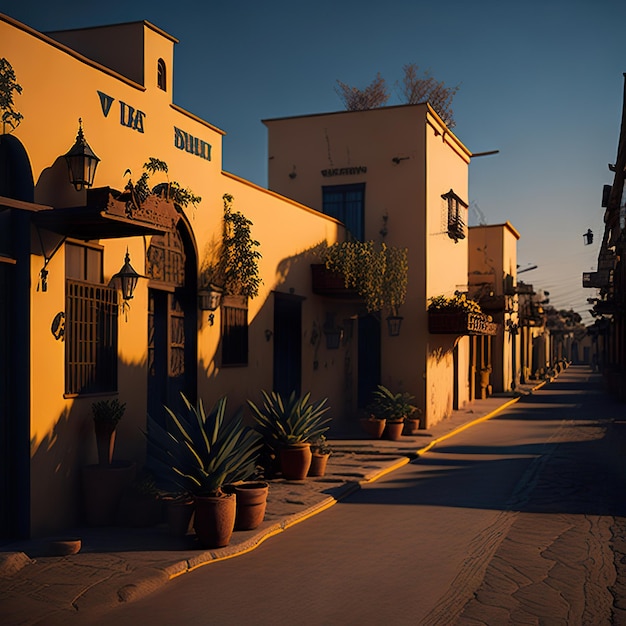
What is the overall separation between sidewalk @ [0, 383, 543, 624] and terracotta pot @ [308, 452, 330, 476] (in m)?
0.81

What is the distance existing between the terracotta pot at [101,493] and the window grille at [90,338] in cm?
90

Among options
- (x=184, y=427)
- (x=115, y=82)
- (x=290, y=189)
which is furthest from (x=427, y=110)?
(x=184, y=427)

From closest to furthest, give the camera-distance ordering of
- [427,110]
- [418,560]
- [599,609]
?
1. [599,609]
2. [418,560]
3. [427,110]

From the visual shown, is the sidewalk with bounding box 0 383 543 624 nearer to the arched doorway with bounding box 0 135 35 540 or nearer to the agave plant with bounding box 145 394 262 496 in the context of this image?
the arched doorway with bounding box 0 135 35 540

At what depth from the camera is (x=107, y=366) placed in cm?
959

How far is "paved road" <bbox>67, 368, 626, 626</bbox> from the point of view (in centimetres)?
627

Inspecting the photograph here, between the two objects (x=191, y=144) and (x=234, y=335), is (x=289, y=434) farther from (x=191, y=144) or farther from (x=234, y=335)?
(x=191, y=144)

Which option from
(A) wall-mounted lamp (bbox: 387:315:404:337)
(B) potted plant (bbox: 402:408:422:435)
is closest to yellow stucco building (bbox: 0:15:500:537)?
(A) wall-mounted lamp (bbox: 387:315:404:337)

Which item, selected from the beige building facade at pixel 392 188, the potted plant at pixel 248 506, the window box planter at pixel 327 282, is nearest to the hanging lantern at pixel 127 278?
the potted plant at pixel 248 506

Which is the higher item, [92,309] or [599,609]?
[92,309]

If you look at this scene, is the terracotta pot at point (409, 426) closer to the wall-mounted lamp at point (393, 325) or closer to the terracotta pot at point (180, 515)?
the wall-mounted lamp at point (393, 325)

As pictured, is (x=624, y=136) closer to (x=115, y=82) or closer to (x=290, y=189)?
(x=290, y=189)

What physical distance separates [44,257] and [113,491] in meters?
2.59

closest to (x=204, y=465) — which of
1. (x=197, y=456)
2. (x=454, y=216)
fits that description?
(x=197, y=456)
